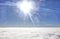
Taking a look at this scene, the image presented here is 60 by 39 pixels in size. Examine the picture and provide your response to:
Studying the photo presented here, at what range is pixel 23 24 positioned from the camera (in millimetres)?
1269

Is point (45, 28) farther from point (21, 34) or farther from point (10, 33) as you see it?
point (10, 33)

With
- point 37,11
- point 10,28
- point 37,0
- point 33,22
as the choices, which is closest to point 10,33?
point 10,28

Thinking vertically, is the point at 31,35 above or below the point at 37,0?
below

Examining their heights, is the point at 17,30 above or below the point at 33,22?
below

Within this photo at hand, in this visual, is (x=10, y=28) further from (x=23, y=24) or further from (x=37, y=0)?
(x=37, y=0)

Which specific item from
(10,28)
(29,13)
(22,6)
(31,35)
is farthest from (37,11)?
(10,28)

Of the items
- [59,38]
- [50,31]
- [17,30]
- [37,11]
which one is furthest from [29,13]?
[59,38]

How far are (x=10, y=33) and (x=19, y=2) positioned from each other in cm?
45

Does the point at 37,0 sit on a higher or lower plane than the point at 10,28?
higher

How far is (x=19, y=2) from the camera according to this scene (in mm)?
1219

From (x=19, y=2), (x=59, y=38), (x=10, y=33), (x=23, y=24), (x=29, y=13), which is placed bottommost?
(x=59, y=38)

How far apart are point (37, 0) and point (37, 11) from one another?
0.15m

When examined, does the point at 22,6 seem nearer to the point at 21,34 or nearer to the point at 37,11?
the point at 37,11

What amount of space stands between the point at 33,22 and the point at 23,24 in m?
0.14
